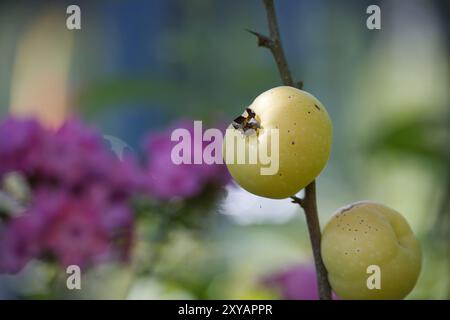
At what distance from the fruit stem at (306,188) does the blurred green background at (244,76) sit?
0.60 metres

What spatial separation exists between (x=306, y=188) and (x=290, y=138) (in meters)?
0.05

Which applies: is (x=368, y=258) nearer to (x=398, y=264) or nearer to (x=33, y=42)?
(x=398, y=264)

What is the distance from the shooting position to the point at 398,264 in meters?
0.44

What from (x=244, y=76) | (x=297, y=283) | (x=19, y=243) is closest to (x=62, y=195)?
(x=19, y=243)

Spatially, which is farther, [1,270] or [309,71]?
[309,71]

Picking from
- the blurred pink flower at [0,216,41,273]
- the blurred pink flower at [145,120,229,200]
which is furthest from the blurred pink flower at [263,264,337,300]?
the blurred pink flower at [0,216,41,273]

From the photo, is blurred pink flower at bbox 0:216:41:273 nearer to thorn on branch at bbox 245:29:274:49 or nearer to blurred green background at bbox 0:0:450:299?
blurred green background at bbox 0:0:450:299

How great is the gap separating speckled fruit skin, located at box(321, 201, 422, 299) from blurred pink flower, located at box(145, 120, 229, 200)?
0.42 meters

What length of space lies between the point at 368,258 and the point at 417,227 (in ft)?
2.18

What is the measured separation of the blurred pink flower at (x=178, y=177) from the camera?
2.79 feet

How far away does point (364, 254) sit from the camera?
0.43 m

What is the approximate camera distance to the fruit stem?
16.6 inches

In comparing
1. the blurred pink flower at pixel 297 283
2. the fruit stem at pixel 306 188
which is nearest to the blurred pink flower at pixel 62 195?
the blurred pink flower at pixel 297 283
